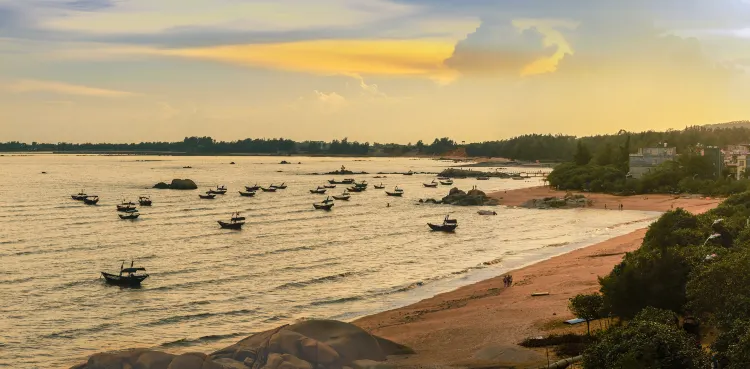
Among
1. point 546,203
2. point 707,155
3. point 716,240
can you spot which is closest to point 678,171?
point 707,155

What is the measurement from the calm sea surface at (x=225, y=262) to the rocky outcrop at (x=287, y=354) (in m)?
7.90

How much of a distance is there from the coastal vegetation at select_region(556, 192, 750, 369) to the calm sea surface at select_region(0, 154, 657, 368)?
16.5 meters

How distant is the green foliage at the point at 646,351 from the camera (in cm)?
2344

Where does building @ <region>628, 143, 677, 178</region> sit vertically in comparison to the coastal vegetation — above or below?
above

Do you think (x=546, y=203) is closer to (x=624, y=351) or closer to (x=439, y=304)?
(x=439, y=304)

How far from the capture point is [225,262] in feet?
212

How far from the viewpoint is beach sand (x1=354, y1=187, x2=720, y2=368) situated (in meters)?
33.4

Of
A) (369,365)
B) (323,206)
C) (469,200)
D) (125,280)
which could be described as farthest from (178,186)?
(369,365)

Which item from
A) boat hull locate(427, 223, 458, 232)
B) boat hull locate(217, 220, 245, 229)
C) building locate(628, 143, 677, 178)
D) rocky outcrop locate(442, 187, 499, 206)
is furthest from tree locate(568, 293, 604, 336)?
building locate(628, 143, 677, 178)

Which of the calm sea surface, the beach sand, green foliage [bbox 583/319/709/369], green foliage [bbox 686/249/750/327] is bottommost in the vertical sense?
the calm sea surface

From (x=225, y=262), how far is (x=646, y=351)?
45.9 m

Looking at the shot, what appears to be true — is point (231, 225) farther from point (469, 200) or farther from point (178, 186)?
point (178, 186)

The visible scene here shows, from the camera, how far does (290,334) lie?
30000mm

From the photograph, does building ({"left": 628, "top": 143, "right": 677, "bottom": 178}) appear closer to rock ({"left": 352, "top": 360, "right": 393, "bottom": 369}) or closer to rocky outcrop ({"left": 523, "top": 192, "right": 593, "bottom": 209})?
rocky outcrop ({"left": 523, "top": 192, "right": 593, "bottom": 209})
